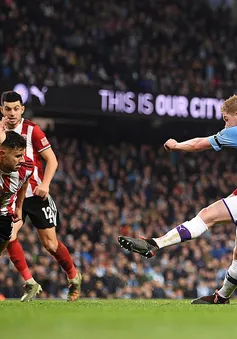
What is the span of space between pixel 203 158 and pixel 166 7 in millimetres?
4978

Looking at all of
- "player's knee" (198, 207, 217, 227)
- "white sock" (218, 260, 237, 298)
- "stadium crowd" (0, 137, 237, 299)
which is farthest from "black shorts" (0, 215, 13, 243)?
"stadium crowd" (0, 137, 237, 299)

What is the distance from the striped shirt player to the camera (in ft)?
28.5

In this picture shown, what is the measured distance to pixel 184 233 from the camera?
7.69 metres

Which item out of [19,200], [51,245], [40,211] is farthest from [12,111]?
[51,245]

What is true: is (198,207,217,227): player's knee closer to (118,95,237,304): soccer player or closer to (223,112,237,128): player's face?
(118,95,237,304): soccer player

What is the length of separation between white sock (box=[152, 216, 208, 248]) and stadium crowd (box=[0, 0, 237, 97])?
12873mm

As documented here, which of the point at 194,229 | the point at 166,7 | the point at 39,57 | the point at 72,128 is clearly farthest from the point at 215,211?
the point at 166,7

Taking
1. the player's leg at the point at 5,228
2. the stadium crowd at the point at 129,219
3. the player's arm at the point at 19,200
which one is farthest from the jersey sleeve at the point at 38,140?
the stadium crowd at the point at 129,219

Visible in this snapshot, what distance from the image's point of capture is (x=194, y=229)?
7.69 metres

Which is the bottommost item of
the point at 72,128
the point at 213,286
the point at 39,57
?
the point at 213,286

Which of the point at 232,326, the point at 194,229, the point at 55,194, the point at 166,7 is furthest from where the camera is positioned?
the point at 166,7

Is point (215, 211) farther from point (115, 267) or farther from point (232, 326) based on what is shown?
point (115, 267)

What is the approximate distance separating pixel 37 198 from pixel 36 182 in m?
0.16

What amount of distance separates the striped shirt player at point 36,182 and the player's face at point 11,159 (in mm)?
1322
